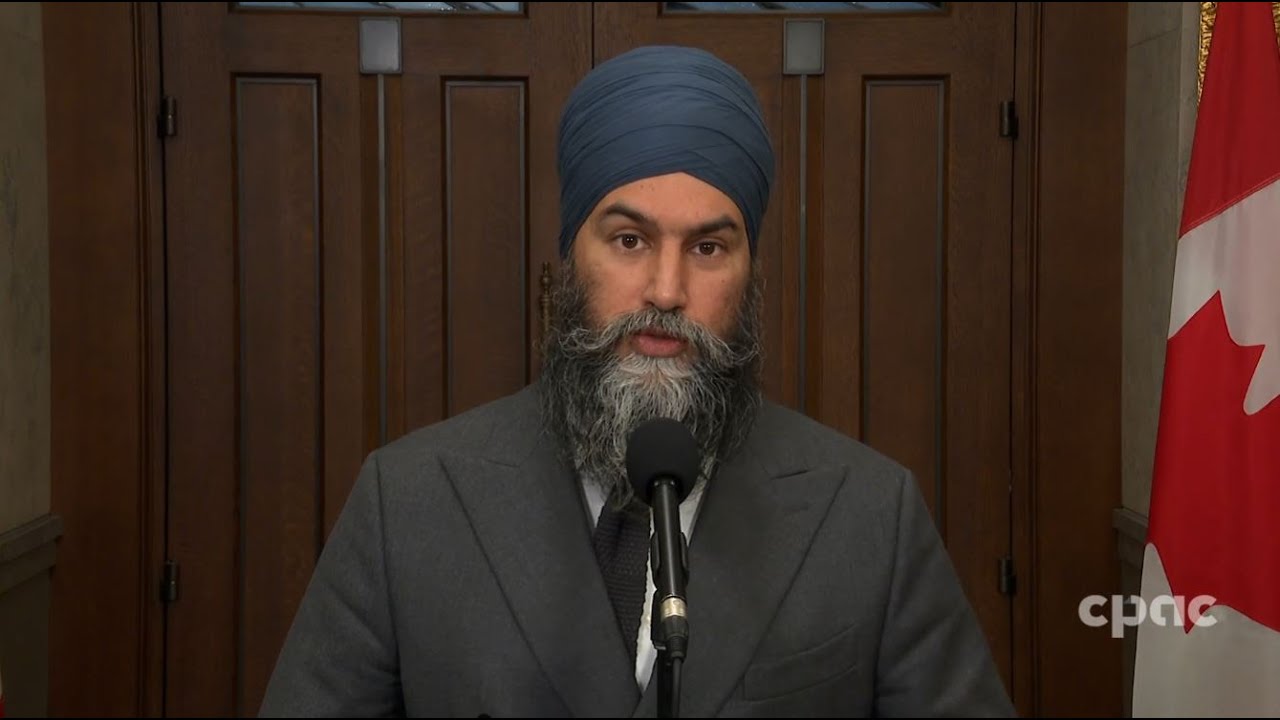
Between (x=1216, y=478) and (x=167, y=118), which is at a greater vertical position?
(x=167, y=118)

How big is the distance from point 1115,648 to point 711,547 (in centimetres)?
190

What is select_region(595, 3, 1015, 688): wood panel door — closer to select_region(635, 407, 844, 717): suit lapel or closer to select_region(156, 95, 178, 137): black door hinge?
select_region(156, 95, 178, 137): black door hinge

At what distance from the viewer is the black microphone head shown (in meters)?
1.08

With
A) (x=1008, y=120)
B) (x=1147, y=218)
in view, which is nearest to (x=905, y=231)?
(x=1008, y=120)

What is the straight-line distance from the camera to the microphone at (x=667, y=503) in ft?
3.21

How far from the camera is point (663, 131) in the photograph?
158 cm

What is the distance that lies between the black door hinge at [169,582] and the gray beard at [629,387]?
1682 millimetres

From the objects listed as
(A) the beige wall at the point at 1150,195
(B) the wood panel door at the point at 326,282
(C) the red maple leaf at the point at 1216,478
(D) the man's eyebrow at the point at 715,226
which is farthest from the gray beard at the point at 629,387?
(A) the beige wall at the point at 1150,195

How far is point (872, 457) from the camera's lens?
1718mm

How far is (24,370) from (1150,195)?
260cm

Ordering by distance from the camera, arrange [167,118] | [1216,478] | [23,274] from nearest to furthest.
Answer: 1. [1216,478]
2. [23,274]
3. [167,118]

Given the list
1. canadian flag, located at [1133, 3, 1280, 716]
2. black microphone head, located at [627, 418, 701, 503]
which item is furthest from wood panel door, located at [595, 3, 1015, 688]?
black microphone head, located at [627, 418, 701, 503]

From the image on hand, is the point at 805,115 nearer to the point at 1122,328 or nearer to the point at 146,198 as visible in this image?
the point at 1122,328

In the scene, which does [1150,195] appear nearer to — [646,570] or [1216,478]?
[1216,478]
